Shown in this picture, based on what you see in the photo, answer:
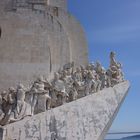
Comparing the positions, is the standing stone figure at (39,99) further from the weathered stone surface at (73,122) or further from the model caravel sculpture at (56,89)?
the weathered stone surface at (73,122)

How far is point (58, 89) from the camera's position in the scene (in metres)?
11.2

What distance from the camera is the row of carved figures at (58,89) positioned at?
10211 mm

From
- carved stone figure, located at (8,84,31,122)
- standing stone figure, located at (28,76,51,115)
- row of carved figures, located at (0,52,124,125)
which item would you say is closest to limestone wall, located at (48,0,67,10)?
row of carved figures, located at (0,52,124,125)

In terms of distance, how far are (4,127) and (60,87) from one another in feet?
8.60

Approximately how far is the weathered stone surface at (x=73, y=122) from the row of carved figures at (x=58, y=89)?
0.43m

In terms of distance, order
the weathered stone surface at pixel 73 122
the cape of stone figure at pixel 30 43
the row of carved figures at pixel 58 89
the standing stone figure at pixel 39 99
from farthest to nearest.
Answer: the cape of stone figure at pixel 30 43 → the standing stone figure at pixel 39 99 → the row of carved figures at pixel 58 89 → the weathered stone surface at pixel 73 122

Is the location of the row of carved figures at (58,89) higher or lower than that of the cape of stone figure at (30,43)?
lower

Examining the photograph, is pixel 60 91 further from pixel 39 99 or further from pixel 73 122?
pixel 73 122

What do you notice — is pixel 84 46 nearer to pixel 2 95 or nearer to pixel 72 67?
pixel 72 67

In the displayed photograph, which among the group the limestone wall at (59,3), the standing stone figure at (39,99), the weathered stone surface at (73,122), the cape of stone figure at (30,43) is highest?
the limestone wall at (59,3)

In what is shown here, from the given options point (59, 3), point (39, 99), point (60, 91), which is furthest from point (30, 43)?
point (59, 3)

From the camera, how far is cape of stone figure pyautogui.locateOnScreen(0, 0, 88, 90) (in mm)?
12133

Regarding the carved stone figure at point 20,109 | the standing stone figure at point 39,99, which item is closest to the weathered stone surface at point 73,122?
the carved stone figure at point 20,109

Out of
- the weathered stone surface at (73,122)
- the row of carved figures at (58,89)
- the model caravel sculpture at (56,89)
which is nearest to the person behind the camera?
the weathered stone surface at (73,122)
